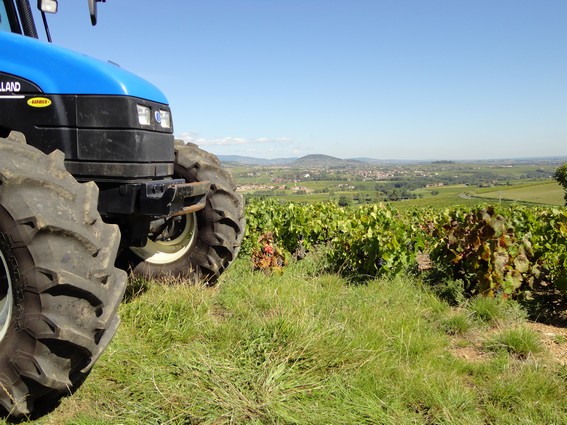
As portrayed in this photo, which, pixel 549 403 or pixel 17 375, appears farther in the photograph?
pixel 549 403

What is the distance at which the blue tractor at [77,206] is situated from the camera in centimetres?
206

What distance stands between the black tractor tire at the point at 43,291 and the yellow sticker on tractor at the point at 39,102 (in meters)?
0.66

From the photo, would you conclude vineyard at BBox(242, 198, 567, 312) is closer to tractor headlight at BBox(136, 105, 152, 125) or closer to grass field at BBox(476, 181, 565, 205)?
tractor headlight at BBox(136, 105, 152, 125)

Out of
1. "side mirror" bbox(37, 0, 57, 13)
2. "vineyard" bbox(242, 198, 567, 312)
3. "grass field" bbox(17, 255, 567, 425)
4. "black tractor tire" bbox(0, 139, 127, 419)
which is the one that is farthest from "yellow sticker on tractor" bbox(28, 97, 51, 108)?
"vineyard" bbox(242, 198, 567, 312)

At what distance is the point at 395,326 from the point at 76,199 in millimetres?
2337

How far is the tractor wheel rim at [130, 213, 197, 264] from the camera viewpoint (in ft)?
13.8

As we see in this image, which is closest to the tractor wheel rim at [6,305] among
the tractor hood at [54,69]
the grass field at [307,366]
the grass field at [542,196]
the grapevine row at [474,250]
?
the grass field at [307,366]

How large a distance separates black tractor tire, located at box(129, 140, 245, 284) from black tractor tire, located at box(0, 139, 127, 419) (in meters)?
1.90

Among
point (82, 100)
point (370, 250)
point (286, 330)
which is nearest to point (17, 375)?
point (286, 330)

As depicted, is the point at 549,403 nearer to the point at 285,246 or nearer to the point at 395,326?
the point at 395,326

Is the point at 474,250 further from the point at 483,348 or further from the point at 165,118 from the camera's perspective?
the point at 165,118

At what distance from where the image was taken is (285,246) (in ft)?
25.4

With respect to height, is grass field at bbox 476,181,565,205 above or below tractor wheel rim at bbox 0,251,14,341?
below

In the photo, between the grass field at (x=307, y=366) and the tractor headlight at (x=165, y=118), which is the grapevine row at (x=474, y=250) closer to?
the grass field at (x=307, y=366)
